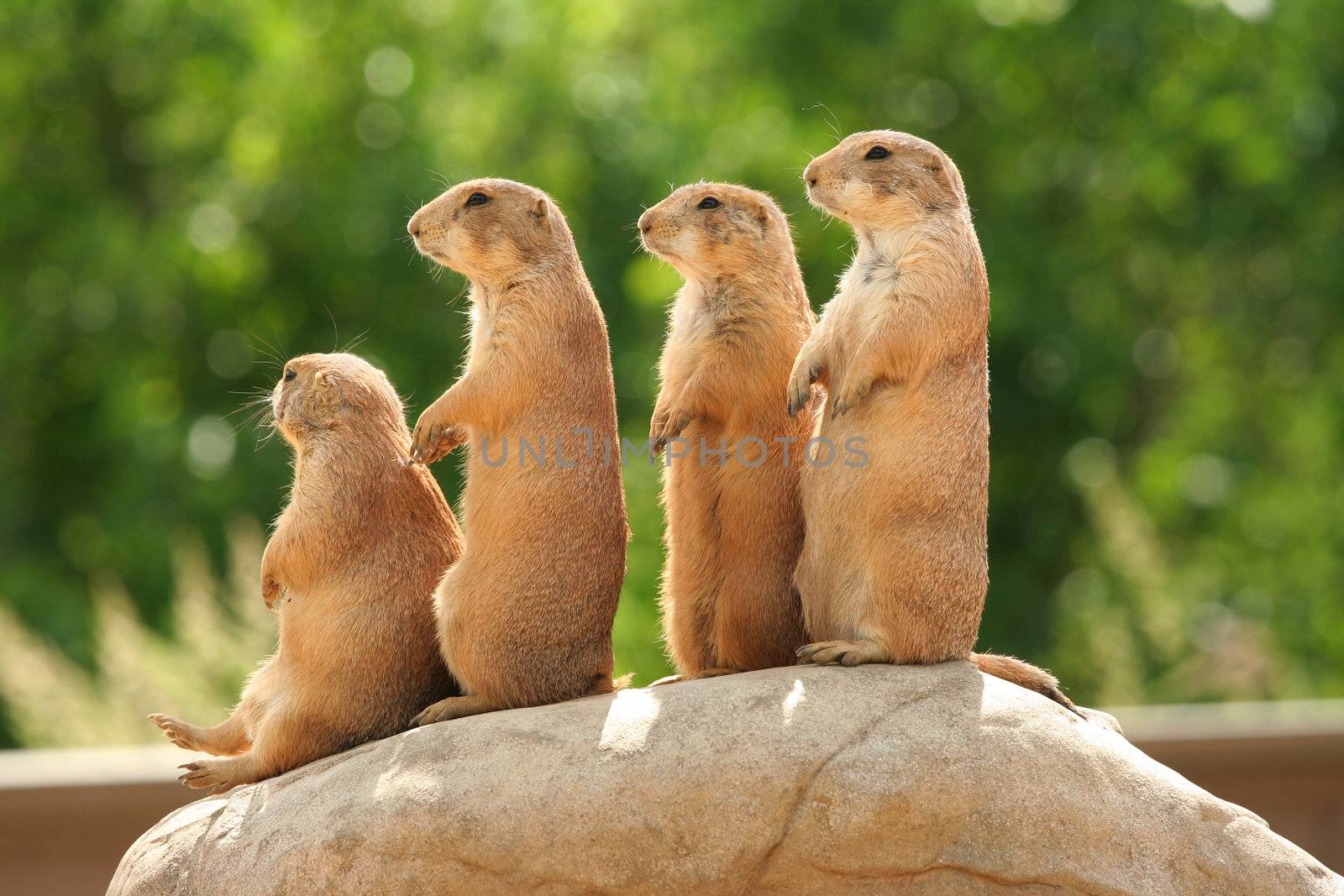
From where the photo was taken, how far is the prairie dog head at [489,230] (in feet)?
20.4

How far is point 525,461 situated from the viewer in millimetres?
6070

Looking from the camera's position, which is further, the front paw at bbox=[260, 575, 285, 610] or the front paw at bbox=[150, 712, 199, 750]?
the front paw at bbox=[150, 712, 199, 750]

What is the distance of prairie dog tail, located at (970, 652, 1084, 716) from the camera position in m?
6.26

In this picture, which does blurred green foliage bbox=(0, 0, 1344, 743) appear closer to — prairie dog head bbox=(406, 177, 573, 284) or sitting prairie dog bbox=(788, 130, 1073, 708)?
prairie dog head bbox=(406, 177, 573, 284)

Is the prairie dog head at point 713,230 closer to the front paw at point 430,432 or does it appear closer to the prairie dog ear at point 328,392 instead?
the front paw at point 430,432

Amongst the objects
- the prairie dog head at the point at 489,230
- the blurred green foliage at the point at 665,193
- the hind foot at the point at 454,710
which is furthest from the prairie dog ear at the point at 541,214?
the blurred green foliage at the point at 665,193

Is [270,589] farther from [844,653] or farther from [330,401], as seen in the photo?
[844,653]

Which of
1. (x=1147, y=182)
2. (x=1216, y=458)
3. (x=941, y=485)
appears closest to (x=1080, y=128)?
(x=1147, y=182)

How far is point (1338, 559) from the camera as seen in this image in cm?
1908

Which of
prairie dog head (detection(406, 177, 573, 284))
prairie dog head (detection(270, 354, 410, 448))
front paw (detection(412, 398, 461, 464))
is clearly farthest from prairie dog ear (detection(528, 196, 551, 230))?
prairie dog head (detection(270, 354, 410, 448))

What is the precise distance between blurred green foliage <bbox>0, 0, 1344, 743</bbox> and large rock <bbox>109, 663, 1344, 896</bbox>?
450 inches

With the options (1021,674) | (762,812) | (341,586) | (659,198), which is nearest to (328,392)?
(341,586)

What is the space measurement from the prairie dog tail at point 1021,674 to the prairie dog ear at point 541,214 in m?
2.50

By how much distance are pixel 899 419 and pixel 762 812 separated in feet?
5.30
